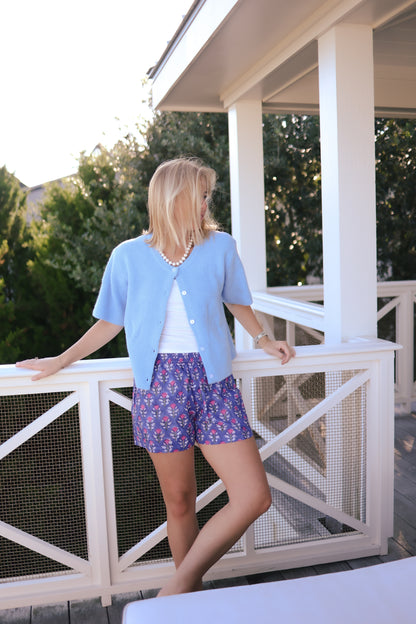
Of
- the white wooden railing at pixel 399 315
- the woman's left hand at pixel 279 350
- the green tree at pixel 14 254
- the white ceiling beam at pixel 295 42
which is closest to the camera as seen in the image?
the woman's left hand at pixel 279 350

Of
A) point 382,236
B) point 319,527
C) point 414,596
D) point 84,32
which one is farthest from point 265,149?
point 84,32

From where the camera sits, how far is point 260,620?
130 centimetres

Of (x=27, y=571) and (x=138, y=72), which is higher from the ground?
(x=138, y=72)

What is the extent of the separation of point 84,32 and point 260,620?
19152 mm

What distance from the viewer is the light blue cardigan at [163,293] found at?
6.40 ft

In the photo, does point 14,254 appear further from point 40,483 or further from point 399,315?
point 40,483

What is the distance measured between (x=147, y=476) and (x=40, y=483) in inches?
16.7

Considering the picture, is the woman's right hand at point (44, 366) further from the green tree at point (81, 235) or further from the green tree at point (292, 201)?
the green tree at point (292, 201)

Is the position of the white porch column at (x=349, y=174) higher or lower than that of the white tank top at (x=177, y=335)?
higher

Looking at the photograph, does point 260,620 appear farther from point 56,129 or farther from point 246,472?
point 56,129

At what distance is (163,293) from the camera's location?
1944mm

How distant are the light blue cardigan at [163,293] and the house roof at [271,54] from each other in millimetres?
1424

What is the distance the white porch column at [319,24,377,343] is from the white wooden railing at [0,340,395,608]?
39 centimetres

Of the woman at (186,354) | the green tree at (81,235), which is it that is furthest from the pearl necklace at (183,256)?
the green tree at (81,235)
